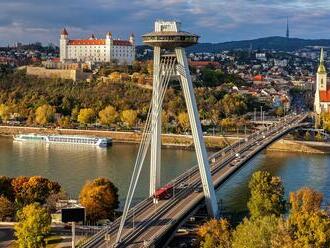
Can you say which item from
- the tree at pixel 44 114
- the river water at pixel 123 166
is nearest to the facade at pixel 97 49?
the tree at pixel 44 114

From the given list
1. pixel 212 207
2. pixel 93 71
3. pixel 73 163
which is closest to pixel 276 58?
pixel 93 71

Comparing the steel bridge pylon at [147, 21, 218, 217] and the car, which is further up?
the steel bridge pylon at [147, 21, 218, 217]

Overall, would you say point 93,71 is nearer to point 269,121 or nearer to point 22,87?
point 22,87

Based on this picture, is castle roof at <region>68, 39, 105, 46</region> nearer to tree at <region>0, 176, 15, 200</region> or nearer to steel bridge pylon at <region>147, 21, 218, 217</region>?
tree at <region>0, 176, 15, 200</region>

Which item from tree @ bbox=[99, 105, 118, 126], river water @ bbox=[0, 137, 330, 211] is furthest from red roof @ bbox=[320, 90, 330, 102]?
tree @ bbox=[99, 105, 118, 126]

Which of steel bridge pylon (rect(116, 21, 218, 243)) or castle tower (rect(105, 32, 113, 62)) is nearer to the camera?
steel bridge pylon (rect(116, 21, 218, 243))

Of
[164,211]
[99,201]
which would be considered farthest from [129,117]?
[164,211]
